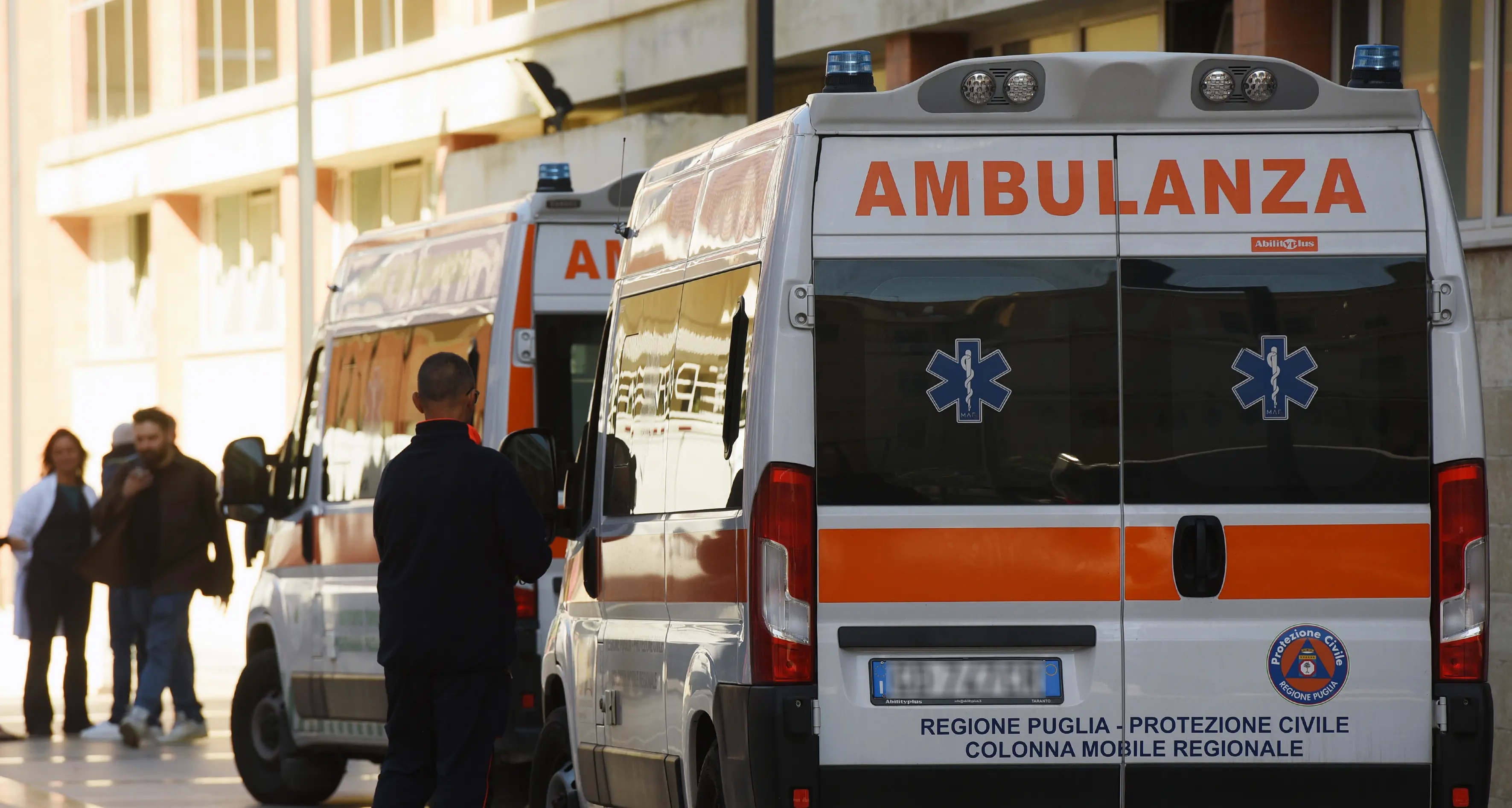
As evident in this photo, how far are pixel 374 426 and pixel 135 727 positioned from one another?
5.08 m

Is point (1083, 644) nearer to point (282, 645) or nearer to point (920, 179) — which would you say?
point (920, 179)

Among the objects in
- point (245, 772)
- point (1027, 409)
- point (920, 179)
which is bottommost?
point (245, 772)

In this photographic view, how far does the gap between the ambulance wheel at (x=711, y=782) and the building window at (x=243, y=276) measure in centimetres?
2539

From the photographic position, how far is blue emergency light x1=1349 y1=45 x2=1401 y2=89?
6.69m

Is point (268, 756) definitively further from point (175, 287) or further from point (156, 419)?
point (175, 287)

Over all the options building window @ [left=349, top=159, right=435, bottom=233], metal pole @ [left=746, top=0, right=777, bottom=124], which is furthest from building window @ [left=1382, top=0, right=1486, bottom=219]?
building window @ [left=349, top=159, right=435, bottom=233]

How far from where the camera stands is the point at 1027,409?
6.45 meters

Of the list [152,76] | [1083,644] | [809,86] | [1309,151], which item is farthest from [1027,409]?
[152,76]

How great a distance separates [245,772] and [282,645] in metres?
0.90

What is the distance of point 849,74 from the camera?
6.76 metres

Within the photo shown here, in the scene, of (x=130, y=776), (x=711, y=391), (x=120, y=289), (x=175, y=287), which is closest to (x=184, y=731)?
(x=130, y=776)

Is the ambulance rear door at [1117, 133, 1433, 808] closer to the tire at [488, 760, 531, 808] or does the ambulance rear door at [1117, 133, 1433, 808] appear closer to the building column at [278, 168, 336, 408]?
the tire at [488, 760, 531, 808]

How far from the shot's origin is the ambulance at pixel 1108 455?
6402mm

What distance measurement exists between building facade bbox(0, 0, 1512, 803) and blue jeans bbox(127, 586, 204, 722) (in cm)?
415
